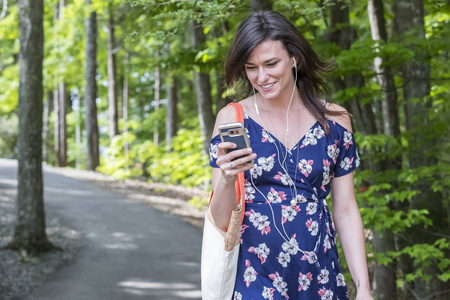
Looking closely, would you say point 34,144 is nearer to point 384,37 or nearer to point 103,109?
point 384,37

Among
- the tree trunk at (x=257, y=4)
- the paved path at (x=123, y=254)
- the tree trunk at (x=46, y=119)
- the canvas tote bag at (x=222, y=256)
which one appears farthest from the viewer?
the tree trunk at (x=46, y=119)

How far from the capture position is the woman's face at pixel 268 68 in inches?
101

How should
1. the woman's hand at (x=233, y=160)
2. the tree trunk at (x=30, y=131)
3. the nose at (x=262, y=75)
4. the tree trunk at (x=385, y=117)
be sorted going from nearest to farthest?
the woman's hand at (x=233, y=160) < the nose at (x=262, y=75) < the tree trunk at (x=385, y=117) < the tree trunk at (x=30, y=131)

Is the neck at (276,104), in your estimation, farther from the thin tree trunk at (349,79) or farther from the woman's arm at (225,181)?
the thin tree trunk at (349,79)

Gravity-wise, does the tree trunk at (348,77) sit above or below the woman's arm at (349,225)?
above

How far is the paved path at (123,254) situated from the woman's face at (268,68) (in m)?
5.52

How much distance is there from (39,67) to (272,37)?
7.54 meters

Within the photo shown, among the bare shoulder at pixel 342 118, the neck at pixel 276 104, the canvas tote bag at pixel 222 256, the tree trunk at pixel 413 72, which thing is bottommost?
the canvas tote bag at pixel 222 256

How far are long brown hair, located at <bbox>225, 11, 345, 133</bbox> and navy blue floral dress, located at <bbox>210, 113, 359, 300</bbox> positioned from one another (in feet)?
0.91

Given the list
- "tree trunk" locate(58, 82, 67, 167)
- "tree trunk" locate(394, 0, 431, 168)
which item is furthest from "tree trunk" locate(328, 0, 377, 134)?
"tree trunk" locate(58, 82, 67, 167)

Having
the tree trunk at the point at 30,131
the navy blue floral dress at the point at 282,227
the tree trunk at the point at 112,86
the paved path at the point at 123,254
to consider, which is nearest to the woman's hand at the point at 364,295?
the navy blue floral dress at the point at 282,227

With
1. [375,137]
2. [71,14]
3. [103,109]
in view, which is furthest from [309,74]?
[103,109]

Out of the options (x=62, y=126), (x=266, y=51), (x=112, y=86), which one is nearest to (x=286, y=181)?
(x=266, y=51)

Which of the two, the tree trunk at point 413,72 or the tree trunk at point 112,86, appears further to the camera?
the tree trunk at point 112,86
